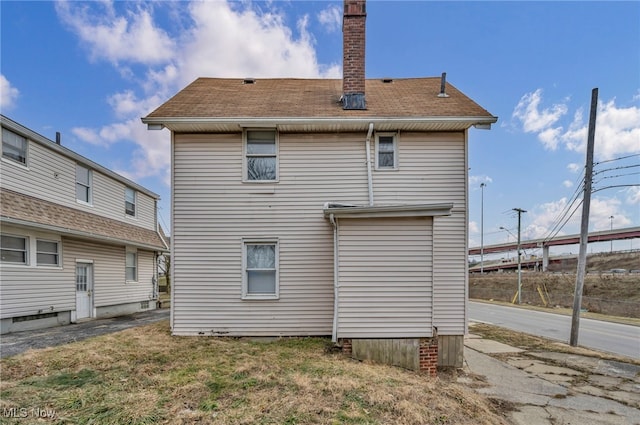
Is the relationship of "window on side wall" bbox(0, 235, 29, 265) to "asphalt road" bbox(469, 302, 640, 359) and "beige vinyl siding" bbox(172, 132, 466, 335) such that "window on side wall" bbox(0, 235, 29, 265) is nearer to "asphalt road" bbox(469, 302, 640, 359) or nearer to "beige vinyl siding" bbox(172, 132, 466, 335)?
"beige vinyl siding" bbox(172, 132, 466, 335)

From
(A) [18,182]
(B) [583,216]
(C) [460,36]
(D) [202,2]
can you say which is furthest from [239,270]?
(C) [460,36]

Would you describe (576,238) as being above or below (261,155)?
below

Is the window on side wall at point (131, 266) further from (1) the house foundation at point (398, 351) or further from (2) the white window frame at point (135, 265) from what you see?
(1) the house foundation at point (398, 351)

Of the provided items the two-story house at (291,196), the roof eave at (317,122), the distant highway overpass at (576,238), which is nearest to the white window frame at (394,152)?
the two-story house at (291,196)

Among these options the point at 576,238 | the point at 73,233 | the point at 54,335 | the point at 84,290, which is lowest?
the point at 54,335

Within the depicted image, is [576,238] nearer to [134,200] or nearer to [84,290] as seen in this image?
[134,200]

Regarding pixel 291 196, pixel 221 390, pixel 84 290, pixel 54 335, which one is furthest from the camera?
pixel 84 290

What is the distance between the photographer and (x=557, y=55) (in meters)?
13.6

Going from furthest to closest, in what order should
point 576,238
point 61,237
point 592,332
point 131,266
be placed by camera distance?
point 576,238, point 131,266, point 592,332, point 61,237

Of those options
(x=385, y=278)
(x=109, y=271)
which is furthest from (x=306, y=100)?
(x=109, y=271)

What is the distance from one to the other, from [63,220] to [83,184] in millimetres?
2375

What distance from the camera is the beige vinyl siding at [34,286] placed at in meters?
9.38

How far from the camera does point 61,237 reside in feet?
37.4

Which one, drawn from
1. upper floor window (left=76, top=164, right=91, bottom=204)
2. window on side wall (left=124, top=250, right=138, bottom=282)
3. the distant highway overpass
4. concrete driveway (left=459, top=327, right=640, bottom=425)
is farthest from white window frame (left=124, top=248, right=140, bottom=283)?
the distant highway overpass
